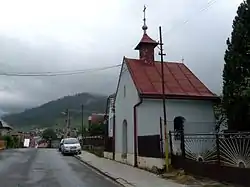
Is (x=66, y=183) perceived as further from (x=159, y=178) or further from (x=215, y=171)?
(x=215, y=171)

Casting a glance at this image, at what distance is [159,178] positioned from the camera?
1781 cm

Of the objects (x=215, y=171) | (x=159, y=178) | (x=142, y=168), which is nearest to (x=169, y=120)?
(x=142, y=168)

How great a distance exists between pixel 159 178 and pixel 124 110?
11.6m

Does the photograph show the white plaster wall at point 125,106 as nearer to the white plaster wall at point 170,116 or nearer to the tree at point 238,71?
the white plaster wall at point 170,116

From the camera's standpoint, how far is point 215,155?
17094mm

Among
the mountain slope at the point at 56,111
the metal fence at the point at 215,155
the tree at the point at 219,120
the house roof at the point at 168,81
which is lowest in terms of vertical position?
the metal fence at the point at 215,155

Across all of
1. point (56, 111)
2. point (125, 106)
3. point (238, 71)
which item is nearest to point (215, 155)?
point (238, 71)

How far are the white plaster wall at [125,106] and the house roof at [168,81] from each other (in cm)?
60

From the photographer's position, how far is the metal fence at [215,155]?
1472 cm

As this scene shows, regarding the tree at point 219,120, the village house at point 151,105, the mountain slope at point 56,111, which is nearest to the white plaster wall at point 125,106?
the village house at point 151,105

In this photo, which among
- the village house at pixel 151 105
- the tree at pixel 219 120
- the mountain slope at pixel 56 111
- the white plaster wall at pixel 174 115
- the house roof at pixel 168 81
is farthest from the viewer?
the mountain slope at pixel 56 111

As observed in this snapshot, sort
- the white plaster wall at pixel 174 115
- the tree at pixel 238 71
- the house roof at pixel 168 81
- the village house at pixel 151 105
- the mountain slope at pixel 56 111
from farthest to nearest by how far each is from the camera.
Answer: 1. the mountain slope at pixel 56 111
2. the house roof at pixel 168 81
3. the white plaster wall at pixel 174 115
4. the village house at pixel 151 105
5. the tree at pixel 238 71

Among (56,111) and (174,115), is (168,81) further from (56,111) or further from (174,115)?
(56,111)

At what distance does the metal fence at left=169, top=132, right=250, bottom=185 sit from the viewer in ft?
48.3
